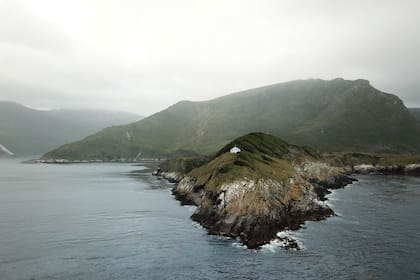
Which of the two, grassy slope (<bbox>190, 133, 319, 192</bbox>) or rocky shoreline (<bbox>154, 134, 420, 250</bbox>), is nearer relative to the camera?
rocky shoreline (<bbox>154, 134, 420, 250</bbox>)

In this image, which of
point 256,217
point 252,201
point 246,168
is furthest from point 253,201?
point 246,168

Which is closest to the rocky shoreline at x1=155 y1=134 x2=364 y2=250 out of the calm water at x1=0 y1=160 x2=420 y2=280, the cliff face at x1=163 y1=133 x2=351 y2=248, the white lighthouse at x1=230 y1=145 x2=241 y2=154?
the cliff face at x1=163 y1=133 x2=351 y2=248

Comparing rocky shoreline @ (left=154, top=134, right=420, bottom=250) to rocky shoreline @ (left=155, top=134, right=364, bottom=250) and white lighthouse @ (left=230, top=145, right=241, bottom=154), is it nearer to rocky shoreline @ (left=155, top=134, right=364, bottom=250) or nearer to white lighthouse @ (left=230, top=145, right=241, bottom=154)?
rocky shoreline @ (left=155, top=134, right=364, bottom=250)

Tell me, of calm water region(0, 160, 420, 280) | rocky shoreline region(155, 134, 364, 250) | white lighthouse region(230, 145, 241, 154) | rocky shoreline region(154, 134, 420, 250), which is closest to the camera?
calm water region(0, 160, 420, 280)

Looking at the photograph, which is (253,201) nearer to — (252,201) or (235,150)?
(252,201)

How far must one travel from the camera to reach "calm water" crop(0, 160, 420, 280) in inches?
1981

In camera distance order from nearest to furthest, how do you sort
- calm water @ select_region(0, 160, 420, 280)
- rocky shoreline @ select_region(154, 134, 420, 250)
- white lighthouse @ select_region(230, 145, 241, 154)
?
calm water @ select_region(0, 160, 420, 280), rocky shoreline @ select_region(154, 134, 420, 250), white lighthouse @ select_region(230, 145, 241, 154)

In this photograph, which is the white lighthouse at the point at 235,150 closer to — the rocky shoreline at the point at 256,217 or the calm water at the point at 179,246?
the calm water at the point at 179,246

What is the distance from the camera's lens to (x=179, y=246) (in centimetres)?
6297

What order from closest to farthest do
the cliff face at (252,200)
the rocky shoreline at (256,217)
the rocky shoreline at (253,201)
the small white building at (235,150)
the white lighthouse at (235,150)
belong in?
the rocky shoreline at (256,217)
the rocky shoreline at (253,201)
the cliff face at (252,200)
the white lighthouse at (235,150)
the small white building at (235,150)

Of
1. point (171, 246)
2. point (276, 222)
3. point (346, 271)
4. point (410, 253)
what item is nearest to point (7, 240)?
point (171, 246)

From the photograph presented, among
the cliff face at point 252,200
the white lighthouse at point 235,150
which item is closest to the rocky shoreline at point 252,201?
the cliff face at point 252,200

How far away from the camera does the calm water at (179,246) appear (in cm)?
5031

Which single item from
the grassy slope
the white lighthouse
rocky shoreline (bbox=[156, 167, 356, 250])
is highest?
the white lighthouse
